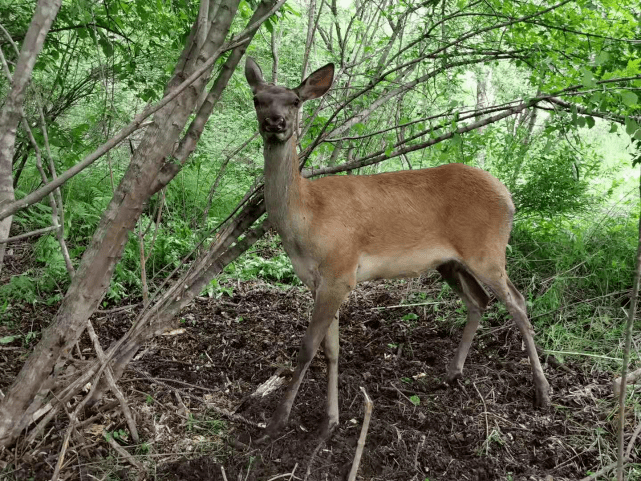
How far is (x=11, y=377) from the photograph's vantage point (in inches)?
169

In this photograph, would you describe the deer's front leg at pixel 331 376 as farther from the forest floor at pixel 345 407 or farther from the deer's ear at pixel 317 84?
the deer's ear at pixel 317 84

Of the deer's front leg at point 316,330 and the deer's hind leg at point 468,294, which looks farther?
the deer's hind leg at point 468,294

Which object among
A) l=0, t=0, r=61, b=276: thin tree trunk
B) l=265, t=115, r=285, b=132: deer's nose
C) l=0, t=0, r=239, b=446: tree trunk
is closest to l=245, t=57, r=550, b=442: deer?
l=265, t=115, r=285, b=132: deer's nose

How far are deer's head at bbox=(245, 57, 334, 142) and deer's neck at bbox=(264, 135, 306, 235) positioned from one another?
0.38 feet

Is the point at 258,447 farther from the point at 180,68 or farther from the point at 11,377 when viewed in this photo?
the point at 180,68

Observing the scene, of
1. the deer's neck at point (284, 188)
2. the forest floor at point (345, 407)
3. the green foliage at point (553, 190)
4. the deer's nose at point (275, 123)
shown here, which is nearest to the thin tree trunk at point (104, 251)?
the forest floor at point (345, 407)

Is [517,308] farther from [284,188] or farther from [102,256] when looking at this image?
[102,256]

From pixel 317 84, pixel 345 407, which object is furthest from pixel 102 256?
pixel 345 407

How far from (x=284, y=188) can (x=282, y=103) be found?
0.55m

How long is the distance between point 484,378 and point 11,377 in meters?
3.47

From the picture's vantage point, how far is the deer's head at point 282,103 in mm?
3479

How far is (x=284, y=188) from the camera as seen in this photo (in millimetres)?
3828

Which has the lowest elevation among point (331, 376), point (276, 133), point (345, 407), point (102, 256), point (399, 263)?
point (345, 407)

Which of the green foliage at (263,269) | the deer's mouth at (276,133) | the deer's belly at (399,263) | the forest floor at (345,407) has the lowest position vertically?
the forest floor at (345,407)
